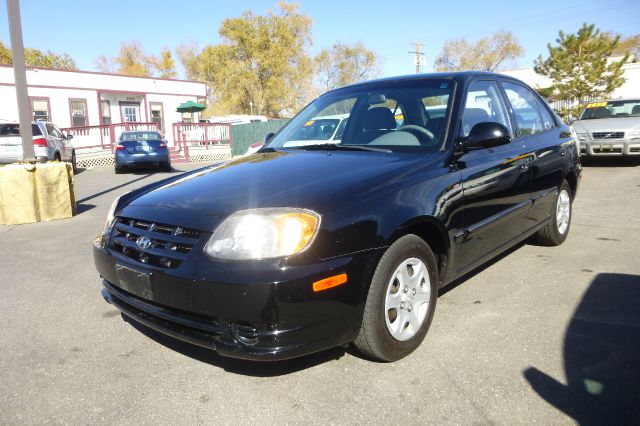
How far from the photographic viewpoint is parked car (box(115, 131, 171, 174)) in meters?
14.9

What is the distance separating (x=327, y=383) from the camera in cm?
256

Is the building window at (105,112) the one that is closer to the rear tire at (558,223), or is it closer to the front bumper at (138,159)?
the front bumper at (138,159)

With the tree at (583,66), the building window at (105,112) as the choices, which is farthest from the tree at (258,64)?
the tree at (583,66)

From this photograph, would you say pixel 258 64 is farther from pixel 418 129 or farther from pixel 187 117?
pixel 418 129

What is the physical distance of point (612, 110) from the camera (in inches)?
478

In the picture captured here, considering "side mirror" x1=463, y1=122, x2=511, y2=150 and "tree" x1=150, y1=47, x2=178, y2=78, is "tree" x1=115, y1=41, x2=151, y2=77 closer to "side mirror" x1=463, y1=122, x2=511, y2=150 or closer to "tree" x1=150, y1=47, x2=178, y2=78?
"tree" x1=150, y1=47, x2=178, y2=78

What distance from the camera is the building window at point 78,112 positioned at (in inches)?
870

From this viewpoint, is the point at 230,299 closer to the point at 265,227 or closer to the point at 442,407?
the point at 265,227

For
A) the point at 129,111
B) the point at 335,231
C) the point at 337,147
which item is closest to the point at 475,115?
the point at 337,147

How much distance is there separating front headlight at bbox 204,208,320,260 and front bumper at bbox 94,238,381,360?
2.6 inches

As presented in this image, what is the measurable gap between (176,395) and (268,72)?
4145 cm

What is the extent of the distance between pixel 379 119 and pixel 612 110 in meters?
11.0

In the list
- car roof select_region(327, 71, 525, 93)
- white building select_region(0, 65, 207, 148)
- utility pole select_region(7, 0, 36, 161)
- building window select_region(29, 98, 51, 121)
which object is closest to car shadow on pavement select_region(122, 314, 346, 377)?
car roof select_region(327, 71, 525, 93)

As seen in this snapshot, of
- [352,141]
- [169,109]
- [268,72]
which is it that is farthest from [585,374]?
[268,72]
